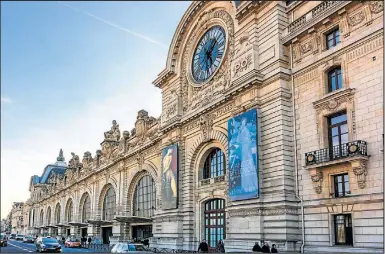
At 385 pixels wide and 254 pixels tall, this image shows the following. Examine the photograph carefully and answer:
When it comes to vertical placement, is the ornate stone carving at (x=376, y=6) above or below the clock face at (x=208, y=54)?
Result: below

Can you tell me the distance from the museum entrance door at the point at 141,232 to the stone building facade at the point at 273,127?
5685 mm

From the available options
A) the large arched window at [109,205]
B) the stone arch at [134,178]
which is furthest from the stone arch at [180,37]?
the large arched window at [109,205]

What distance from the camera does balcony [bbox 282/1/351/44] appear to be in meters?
25.7

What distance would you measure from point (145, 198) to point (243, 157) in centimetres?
2427

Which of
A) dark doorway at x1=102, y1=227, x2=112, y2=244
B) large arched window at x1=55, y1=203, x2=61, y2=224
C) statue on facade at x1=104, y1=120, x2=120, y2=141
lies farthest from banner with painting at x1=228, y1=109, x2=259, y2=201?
large arched window at x1=55, y1=203, x2=61, y2=224

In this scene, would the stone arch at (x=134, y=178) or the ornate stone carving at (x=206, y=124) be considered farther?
the stone arch at (x=134, y=178)

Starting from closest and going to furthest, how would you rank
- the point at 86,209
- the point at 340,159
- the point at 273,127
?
the point at 340,159, the point at 273,127, the point at 86,209

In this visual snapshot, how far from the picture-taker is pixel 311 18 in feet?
89.9

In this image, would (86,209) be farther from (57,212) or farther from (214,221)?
(214,221)

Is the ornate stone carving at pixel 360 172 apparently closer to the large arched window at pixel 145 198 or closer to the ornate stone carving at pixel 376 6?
the ornate stone carving at pixel 376 6

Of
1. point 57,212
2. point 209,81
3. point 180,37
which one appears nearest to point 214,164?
point 209,81

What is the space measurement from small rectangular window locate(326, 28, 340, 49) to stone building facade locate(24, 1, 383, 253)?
0.22 ft

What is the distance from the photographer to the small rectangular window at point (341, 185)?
957 inches

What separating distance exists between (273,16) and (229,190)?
40.7 feet
